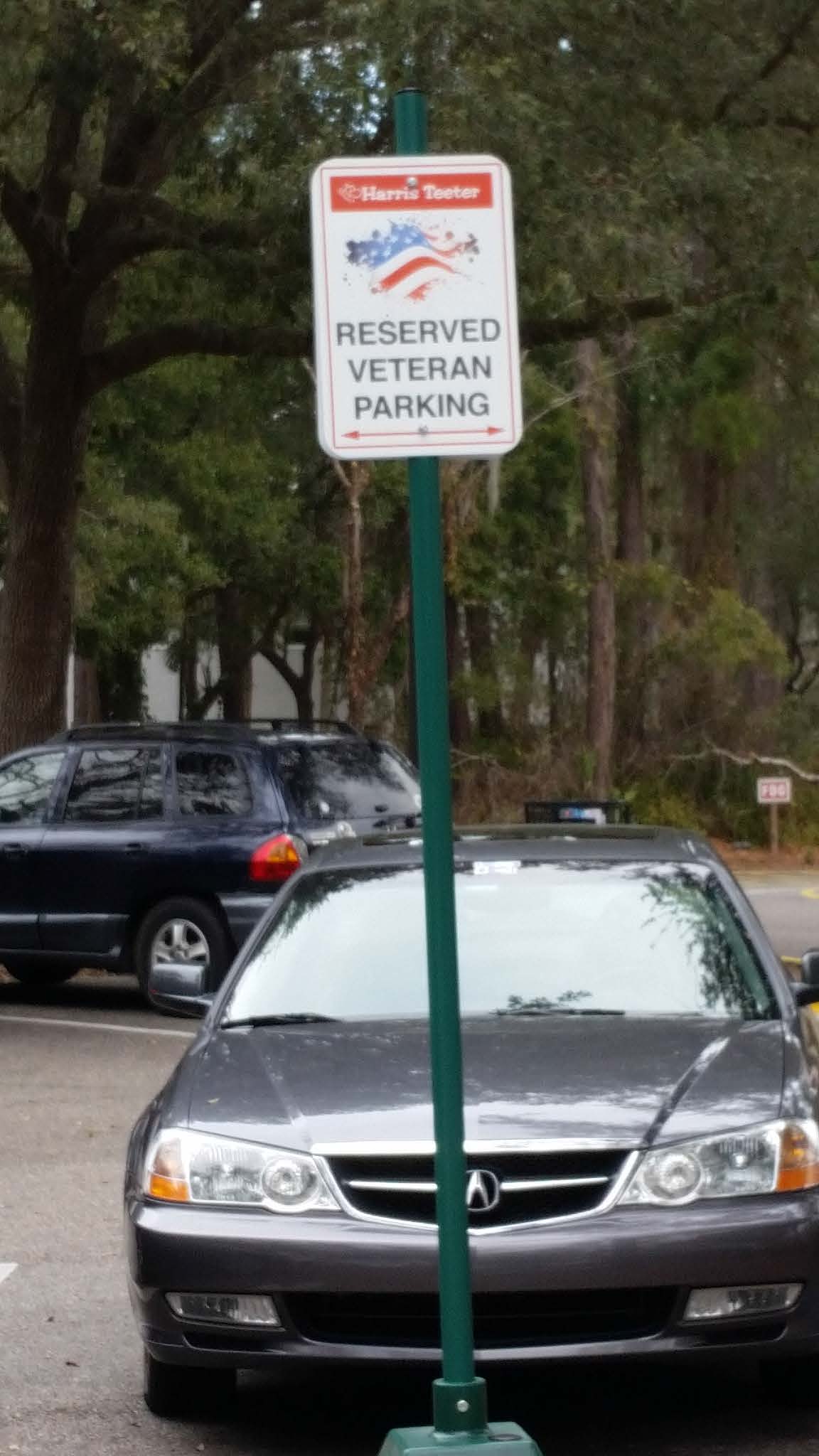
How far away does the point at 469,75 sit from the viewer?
46.9ft

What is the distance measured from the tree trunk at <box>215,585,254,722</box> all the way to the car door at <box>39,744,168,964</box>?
Answer: 2889 centimetres

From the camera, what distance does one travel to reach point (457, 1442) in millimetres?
4770

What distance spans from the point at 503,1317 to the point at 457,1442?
75 cm

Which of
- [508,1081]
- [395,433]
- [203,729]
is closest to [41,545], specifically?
[203,729]

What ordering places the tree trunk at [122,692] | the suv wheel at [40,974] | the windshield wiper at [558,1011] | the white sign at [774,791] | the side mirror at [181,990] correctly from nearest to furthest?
the windshield wiper at [558,1011]
the side mirror at [181,990]
the suv wheel at [40,974]
the white sign at [774,791]
the tree trunk at [122,692]

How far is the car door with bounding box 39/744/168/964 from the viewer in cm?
1528

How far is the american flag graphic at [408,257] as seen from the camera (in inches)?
194

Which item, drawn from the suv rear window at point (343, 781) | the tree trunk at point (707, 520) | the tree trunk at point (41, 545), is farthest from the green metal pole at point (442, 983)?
the tree trunk at point (707, 520)

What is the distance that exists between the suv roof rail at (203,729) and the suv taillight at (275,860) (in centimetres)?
75

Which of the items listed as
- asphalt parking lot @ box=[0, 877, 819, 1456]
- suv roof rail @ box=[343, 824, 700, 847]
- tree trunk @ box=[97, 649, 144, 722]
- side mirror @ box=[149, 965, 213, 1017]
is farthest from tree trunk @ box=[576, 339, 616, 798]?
side mirror @ box=[149, 965, 213, 1017]

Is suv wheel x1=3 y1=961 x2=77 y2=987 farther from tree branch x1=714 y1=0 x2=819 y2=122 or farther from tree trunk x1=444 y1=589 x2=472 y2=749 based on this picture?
tree trunk x1=444 y1=589 x2=472 y2=749

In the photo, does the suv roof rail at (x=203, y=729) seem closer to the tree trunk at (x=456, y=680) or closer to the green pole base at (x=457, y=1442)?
the green pole base at (x=457, y=1442)

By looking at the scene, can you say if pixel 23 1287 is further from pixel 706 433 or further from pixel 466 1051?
pixel 706 433

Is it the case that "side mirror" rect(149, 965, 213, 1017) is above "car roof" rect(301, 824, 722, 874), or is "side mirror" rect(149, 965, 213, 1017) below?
below
